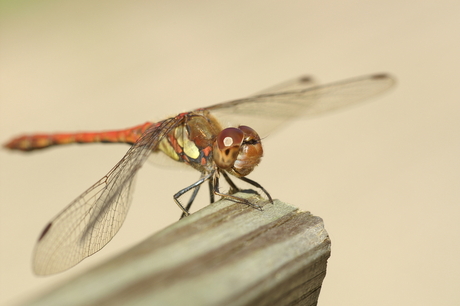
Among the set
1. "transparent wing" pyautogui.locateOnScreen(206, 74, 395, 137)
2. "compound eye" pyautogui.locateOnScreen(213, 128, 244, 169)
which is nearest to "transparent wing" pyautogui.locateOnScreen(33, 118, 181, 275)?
"compound eye" pyautogui.locateOnScreen(213, 128, 244, 169)

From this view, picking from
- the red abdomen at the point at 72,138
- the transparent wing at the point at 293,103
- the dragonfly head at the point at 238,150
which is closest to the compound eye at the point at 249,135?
the dragonfly head at the point at 238,150

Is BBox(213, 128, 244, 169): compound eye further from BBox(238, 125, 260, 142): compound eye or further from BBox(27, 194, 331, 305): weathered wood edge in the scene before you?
BBox(27, 194, 331, 305): weathered wood edge

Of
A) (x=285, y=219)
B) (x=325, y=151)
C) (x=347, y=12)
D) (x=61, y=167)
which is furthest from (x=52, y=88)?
A: (x=285, y=219)

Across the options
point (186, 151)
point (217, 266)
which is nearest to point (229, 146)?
point (186, 151)

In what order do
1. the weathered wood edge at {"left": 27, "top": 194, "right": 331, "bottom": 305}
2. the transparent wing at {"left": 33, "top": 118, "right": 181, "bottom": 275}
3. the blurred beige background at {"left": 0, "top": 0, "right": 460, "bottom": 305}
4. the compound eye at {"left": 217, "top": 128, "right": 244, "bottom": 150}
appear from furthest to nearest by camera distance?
the blurred beige background at {"left": 0, "top": 0, "right": 460, "bottom": 305}, the compound eye at {"left": 217, "top": 128, "right": 244, "bottom": 150}, the transparent wing at {"left": 33, "top": 118, "right": 181, "bottom": 275}, the weathered wood edge at {"left": 27, "top": 194, "right": 331, "bottom": 305}

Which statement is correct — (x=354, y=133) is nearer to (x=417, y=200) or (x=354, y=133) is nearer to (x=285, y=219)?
(x=417, y=200)

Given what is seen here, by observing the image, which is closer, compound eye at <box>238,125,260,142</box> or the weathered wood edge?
the weathered wood edge
